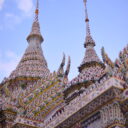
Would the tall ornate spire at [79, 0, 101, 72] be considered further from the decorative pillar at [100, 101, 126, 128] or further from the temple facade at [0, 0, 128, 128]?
the decorative pillar at [100, 101, 126, 128]

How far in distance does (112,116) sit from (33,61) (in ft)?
74.2

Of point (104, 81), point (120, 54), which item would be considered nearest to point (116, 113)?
point (104, 81)

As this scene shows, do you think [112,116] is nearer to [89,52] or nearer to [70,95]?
[70,95]

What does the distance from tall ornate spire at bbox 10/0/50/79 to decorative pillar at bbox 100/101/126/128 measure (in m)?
18.1

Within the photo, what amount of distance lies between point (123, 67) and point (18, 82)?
62.5ft

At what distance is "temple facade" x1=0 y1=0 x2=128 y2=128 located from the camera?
397 inches

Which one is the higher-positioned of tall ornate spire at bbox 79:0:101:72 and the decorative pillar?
tall ornate spire at bbox 79:0:101:72

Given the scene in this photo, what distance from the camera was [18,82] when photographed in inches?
1131

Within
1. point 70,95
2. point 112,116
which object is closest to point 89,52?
point 70,95

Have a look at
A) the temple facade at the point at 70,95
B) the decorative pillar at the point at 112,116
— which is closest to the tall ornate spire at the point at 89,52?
the temple facade at the point at 70,95

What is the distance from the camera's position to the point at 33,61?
31.8m

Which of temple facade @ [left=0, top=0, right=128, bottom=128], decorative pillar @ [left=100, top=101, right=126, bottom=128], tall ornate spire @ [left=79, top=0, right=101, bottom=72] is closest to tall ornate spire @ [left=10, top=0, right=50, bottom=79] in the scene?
temple facade @ [left=0, top=0, right=128, bottom=128]

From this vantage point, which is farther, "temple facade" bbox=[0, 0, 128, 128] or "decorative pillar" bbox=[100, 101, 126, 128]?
"temple facade" bbox=[0, 0, 128, 128]

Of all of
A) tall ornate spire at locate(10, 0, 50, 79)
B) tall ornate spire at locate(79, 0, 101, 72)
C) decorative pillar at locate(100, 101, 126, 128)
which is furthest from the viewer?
tall ornate spire at locate(10, 0, 50, 79)
